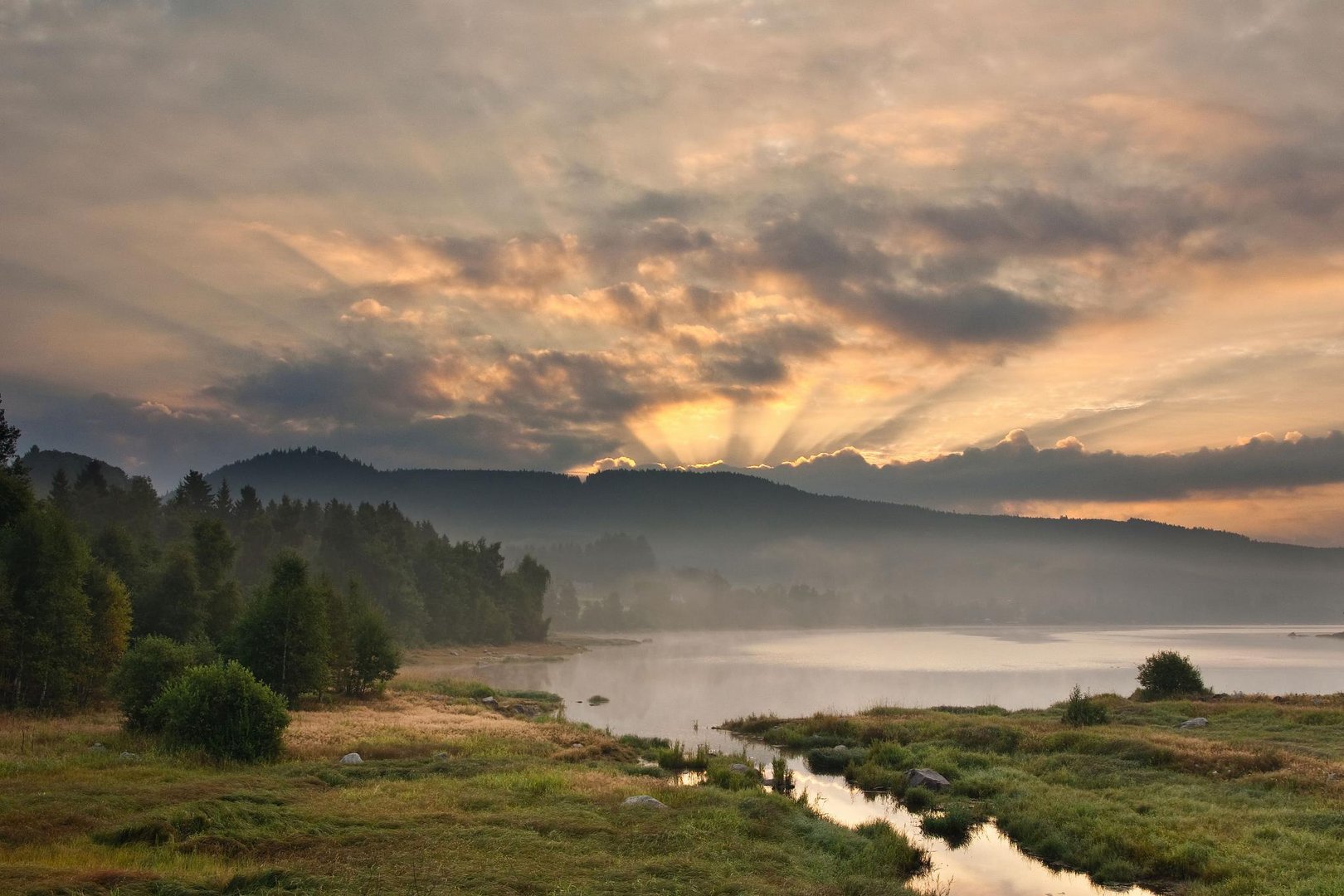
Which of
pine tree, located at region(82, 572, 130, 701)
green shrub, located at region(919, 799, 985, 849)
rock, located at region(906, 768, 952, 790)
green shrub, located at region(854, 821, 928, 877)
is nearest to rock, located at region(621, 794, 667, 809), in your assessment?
green shrub, located at region(854, 821, 928, 877)

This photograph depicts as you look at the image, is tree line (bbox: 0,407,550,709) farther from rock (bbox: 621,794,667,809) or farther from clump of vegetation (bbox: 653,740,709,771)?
rock (bbox: 621,794,667,809)

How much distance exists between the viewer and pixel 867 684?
10538 centimetres

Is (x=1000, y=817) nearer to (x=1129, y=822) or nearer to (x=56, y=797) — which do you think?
(x=1129, y=822)

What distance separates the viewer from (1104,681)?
110000mm

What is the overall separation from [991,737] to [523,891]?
35831 mm

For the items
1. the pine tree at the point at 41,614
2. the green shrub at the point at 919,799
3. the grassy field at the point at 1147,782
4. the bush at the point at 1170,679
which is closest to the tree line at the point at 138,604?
the pine tree at the point at 41,614

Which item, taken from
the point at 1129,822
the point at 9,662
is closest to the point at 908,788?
Answer: the point at 1129,822

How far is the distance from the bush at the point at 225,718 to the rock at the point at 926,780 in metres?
28.4

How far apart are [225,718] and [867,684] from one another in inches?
3318

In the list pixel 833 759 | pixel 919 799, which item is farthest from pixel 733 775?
pixel 833 759

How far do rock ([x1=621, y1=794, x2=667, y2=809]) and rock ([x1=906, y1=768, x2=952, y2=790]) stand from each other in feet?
50.1

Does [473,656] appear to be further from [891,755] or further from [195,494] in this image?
[891,755]

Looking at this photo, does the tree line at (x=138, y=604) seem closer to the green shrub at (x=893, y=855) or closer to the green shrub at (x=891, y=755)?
the green shrub at (x=891, y=755)

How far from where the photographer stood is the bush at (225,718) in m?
34.9
